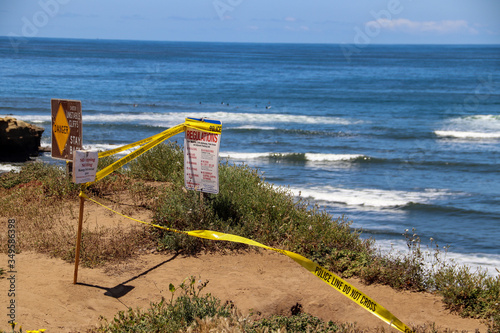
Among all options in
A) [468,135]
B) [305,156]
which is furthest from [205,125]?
[468,135]

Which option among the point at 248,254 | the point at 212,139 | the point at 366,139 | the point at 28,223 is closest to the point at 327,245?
the point at 248,254

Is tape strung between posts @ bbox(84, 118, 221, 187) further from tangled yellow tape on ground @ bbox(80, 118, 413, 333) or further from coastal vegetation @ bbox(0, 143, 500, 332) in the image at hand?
coastal vegetation @ bbox(0, 143, 500, 332)

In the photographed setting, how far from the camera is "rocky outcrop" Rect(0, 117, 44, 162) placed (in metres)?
17.2

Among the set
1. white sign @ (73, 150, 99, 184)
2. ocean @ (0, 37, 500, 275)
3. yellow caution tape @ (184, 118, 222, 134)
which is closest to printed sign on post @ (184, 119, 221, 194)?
yellow caution tape @ (184, 118, 222, 134)

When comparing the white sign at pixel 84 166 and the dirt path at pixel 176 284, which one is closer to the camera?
the dirt path at pixel 176 284

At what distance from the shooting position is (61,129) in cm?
898

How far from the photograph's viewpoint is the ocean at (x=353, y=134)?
13641 mm

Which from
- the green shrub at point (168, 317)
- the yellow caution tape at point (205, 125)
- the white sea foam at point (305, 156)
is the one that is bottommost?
the green shrub at point (168, 317)

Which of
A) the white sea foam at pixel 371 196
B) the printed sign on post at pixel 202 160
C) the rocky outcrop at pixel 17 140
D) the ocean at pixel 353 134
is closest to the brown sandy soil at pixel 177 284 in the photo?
the printed sign on post at pixel 202 160

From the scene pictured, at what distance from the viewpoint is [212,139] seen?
7.53 m

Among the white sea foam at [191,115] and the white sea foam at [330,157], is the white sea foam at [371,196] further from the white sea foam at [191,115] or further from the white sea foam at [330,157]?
the white sea foam at [191,115]

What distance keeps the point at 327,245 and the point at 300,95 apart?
123 ft

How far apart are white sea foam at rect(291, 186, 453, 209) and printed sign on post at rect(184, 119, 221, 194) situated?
24.0ft

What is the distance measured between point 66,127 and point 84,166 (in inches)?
123
